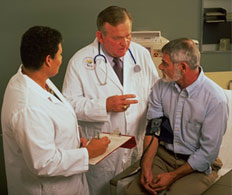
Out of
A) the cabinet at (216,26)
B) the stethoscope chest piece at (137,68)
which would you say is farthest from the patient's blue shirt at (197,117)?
the cabinet at (216,26)

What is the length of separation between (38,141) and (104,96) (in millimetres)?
773

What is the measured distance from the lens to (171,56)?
147 centimetres

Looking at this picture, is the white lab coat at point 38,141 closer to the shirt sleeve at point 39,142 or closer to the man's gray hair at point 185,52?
the shirt sleeve at point 39,142

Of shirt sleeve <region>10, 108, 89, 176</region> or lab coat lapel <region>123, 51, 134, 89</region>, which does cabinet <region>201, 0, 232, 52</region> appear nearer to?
lab coat lapel <region>123, 51, 134, 89</region>

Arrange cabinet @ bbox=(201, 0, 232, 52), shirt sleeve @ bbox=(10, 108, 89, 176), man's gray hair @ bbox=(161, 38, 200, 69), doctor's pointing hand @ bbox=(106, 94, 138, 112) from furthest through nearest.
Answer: cabinet @ bbox=(201, 0, 232, 52) < doctor's pointing hand @ bbox=(106, 94, 138, 112) < man's gray hair @ bbox=(161, 38, 200, 69) < shirt sleeve @ bbox=(10, 108, 89, 176)

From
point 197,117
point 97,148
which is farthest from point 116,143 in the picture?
point 197,117

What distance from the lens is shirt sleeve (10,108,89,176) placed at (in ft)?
3.60

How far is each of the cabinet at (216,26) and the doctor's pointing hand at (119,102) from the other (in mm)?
1588

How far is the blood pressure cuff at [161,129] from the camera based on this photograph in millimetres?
1571

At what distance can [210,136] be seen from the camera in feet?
4.62

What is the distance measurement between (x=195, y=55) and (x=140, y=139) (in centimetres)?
73

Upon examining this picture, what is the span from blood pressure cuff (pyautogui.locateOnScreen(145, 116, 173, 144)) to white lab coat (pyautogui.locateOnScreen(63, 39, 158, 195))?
0.24 meters

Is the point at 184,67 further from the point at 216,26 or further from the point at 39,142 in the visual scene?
the point at 216,26

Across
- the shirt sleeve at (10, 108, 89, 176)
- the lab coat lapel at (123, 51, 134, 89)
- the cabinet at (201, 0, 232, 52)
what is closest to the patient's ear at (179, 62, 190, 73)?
the lab coat lapel at (123, 51, 134, 89)
